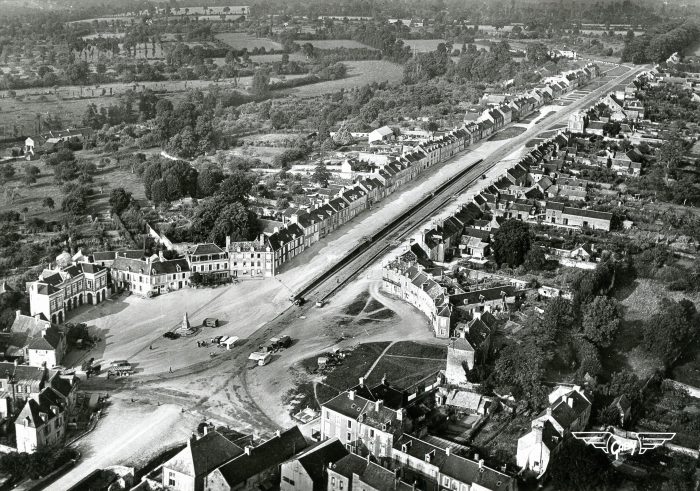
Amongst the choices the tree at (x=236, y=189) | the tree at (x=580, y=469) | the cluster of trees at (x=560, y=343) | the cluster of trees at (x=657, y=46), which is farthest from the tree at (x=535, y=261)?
the cluster of trees at (x=657, y=46)

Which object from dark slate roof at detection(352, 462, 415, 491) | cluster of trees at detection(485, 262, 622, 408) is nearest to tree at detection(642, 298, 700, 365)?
cluster of trees at detection(485, 262, 622, 408)

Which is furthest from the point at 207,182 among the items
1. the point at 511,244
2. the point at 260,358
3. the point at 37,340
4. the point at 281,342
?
the point at 260,358

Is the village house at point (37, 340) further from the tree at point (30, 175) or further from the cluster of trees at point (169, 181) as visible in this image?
the tree at point (30, 175)

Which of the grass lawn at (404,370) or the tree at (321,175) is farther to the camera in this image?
the tree at (321,175)

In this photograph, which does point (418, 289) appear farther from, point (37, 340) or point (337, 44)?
point (337, 44)

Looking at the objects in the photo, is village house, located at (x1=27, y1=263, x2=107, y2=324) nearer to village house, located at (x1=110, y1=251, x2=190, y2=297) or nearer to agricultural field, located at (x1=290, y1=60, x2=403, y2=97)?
village house, located at (x1=110, y1=251, x2=190, y2=297)
